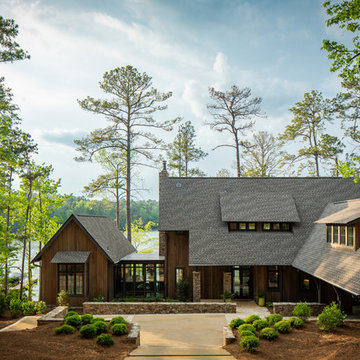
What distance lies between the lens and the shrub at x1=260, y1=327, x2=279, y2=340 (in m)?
10.3

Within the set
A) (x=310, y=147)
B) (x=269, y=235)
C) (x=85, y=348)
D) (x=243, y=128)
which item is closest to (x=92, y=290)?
(x=85, y=348)

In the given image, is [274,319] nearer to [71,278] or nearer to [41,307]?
[71,278]

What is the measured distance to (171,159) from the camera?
35.0m

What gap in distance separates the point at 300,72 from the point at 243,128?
1362cm

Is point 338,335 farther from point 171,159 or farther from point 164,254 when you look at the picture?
point 171,159

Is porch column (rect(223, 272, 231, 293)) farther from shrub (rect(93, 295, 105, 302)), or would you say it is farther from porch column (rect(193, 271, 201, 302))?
shrub (rect(93, 295, 105, 302))

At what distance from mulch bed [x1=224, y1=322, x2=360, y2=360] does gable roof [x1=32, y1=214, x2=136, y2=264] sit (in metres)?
9.53

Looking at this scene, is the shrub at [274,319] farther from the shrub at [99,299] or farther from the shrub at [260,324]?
the shrub at [99,299]

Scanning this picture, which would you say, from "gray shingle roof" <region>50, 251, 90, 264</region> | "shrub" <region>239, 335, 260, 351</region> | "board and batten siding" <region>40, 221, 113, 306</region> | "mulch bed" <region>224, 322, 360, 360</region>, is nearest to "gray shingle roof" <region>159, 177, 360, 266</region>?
"board and batten siding" <region>40, 221, 113, 306</region>

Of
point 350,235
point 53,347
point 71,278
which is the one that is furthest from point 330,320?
point 71,278

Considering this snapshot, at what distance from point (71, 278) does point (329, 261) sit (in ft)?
40.6

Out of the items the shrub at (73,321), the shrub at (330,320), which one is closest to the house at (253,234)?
the shrub at (330,320)

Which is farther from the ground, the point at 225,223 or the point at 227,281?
the point at 225,223

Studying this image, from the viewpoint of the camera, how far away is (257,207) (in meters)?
19.5
